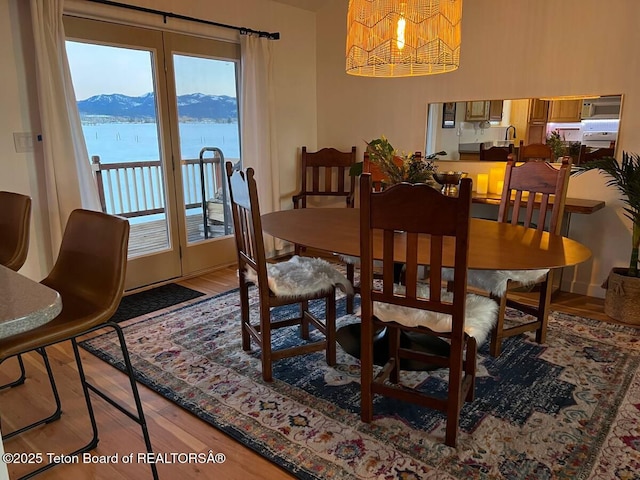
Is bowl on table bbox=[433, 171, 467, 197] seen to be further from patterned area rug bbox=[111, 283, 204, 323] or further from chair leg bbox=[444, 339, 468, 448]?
patterned area rug bbox=[111, 283, 204, 323]

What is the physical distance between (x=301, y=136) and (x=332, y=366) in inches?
117

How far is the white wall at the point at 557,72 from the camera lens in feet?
10.5

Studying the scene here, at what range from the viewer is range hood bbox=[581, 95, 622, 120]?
3.26 metres

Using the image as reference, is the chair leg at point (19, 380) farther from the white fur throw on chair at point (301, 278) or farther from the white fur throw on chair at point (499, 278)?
the white fur throw on chair at point (499, 278)

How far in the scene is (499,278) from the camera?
2.46m

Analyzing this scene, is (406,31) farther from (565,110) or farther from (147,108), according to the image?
(147,108)

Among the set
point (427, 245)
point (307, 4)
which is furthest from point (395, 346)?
point (307, 4)

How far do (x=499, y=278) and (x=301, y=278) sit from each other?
105 centimetres

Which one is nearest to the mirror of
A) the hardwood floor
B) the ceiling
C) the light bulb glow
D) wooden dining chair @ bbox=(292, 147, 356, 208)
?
wooden dining chair @ bbox=(292, 147, 356, 208)

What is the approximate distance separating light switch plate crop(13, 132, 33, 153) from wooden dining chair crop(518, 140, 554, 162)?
354 cm

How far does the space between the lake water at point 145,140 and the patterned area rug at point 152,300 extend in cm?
105

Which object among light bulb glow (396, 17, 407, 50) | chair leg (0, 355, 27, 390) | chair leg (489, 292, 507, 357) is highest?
light bulb glow (396, 17, 407, 50)

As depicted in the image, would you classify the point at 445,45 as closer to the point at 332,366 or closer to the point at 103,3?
the point at 332,366

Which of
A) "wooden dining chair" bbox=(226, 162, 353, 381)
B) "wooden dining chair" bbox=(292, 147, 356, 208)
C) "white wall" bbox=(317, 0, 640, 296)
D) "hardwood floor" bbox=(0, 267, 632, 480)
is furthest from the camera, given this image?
"wooden dining chair" bbox=(292, 147, 356, 208)
